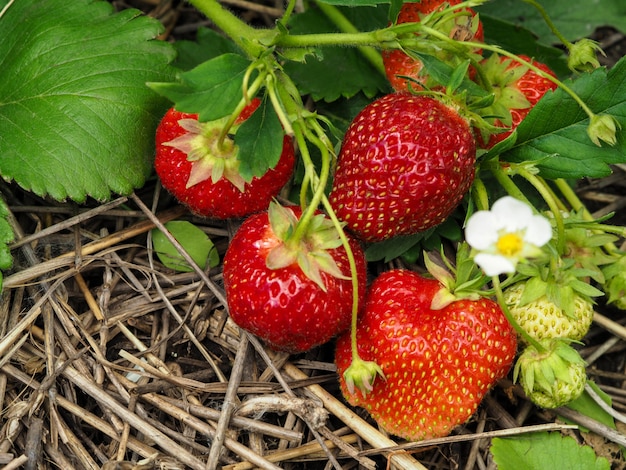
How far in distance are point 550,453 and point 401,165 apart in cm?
78

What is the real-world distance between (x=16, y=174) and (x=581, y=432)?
1.53 m

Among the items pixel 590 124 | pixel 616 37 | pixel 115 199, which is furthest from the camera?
pixel 616 37

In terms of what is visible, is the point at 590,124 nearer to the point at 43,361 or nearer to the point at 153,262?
the point at 153,262

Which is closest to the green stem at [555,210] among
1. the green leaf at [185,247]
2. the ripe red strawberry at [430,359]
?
the ripe red strawberry at [430,359]

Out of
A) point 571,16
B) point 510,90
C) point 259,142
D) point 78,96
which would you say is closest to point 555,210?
point 510,90

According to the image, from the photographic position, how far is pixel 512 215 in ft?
4.48

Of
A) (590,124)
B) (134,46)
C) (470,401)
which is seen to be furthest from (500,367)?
(134,46)

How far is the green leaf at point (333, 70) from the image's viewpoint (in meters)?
2.07

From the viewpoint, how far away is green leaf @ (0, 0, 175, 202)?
1.83 meters

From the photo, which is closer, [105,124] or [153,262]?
[105,124]

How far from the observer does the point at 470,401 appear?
65.7 inches

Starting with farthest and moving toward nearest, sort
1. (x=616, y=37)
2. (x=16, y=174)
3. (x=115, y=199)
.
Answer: (x=616, y=37) < (x=115, y=199) < (x=16, y=174)

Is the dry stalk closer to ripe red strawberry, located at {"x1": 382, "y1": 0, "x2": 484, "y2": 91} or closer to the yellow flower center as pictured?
the yellow flower center

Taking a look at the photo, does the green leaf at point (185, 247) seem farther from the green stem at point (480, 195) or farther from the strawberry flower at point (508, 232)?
the strawberry flower at point (508, 232)
